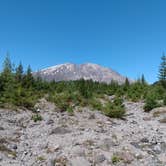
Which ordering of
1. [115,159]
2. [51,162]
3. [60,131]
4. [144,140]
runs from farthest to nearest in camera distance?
[60,131]
[144,140]
[115,159]
[51,162]

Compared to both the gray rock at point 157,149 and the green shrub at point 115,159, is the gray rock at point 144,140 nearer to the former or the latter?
the gray rock at point 157,149

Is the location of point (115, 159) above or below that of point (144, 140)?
below

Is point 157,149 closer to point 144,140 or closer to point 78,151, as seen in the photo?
point 144,140

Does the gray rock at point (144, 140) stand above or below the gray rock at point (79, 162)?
above

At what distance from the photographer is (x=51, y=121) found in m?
24.0

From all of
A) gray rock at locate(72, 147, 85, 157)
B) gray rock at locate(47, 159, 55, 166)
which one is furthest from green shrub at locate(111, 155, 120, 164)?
gray rock at locate(47, 159, 55, 166)

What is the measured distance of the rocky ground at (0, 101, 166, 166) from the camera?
1389cm

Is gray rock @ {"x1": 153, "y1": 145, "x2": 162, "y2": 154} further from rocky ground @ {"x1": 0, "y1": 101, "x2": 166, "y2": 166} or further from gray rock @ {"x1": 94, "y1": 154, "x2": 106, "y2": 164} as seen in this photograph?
gray rock @ {"x1": 94, "y1": 154, "x2": 106, "y2": 164}

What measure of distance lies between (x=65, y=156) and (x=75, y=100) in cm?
2260

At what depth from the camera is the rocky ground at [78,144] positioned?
13891mm

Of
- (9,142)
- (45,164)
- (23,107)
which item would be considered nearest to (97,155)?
(45,164)

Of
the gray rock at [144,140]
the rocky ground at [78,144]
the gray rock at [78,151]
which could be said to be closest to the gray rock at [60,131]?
the rocky ground at [78,144]

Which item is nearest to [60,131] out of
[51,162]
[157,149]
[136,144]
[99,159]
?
[136,144]

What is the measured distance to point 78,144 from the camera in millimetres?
16188
